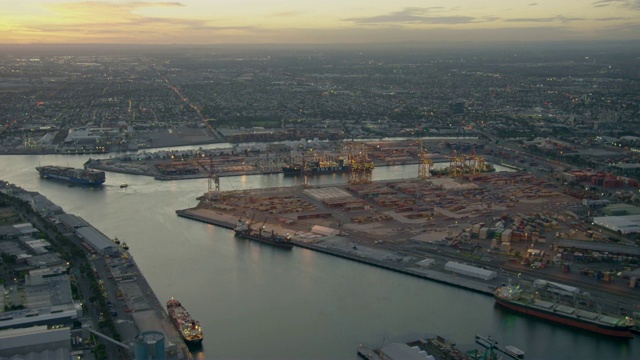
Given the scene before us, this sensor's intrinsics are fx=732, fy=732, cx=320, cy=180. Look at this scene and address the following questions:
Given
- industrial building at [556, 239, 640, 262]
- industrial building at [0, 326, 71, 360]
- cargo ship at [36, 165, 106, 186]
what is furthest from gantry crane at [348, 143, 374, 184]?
industrial building at [0, 326, 71, 360]

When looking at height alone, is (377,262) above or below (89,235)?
below

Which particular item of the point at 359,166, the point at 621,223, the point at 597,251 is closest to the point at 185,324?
the point at 597,251

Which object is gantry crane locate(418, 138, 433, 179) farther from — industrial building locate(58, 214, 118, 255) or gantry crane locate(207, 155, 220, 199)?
industrial building locate(58, 214, 118, 255)

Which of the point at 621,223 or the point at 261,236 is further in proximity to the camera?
the point at 621,223

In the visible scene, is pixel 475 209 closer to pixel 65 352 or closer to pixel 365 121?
pixel 65 352

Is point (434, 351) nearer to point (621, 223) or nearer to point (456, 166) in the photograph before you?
point (621, 223)

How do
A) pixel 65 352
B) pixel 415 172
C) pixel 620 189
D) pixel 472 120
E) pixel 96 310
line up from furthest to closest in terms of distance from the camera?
1. pixel 472 120
2. pixel 415 172
3. pixel 620 189
4. pixel 96 310
5. pixel 65 352

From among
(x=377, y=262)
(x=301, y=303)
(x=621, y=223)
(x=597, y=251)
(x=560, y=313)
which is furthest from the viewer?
(x=621, y=223)

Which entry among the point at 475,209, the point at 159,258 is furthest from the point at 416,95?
the point at 159,258
